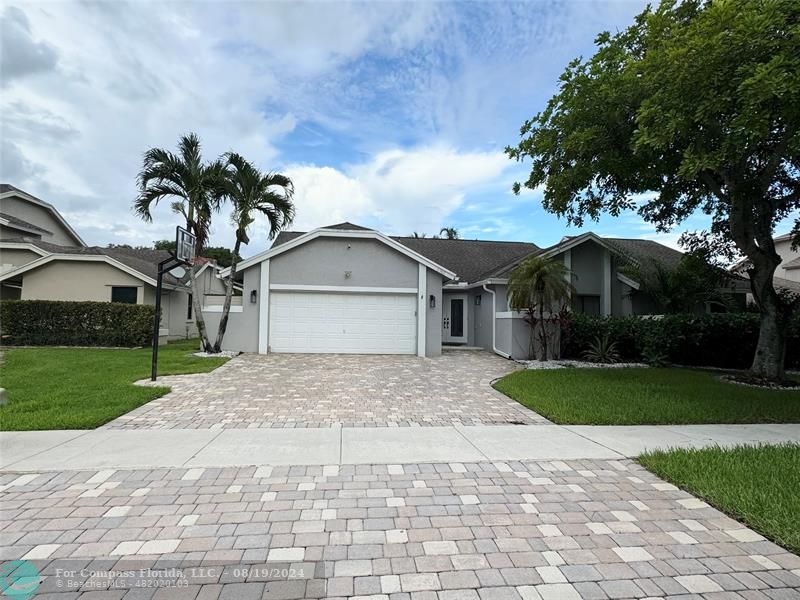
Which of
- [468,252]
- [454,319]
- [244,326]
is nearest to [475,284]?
[454,319]

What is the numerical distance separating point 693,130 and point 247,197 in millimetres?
11733

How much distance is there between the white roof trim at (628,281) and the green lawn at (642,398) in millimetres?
4868

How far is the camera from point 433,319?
15.7m

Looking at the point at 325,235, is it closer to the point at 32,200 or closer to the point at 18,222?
the point at 18,222

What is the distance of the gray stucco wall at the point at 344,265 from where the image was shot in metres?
15.3

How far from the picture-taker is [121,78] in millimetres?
9367

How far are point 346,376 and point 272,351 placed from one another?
533cm

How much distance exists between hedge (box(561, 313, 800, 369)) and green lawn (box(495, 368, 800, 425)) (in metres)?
2.33

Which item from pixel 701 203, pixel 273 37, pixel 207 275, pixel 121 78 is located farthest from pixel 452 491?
pixel 207 275

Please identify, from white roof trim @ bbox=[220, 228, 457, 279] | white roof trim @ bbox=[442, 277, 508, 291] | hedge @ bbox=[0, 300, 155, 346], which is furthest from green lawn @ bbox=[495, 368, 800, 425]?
hedge @ bbox=[0, 300, 155, 346]

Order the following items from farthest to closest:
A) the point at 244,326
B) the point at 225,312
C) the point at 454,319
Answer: the point at 454,319
the point at 244,326
the point at 225,312

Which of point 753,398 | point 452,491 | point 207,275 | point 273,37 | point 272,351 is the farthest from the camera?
point 207,275

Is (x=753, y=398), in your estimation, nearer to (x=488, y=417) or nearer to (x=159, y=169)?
(x=488, y=417)

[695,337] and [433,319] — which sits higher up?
[433,319]
